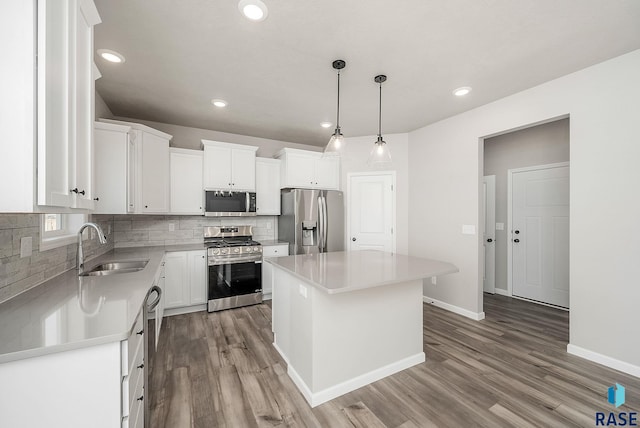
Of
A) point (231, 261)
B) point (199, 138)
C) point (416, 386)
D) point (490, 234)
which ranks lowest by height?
point (416, 386)

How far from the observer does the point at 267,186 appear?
4.16 m

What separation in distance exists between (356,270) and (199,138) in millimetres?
3363

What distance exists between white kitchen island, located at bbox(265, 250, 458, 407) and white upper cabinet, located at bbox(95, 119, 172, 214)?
5.98 ft

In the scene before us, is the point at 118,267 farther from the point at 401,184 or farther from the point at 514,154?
the point at 514,154

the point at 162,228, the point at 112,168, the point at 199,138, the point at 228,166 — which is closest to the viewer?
the point at 112,168

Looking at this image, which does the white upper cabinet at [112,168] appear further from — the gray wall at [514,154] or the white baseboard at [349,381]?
the gray wall at [514,154]

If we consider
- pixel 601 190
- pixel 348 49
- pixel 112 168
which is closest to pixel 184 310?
pixel 112 168

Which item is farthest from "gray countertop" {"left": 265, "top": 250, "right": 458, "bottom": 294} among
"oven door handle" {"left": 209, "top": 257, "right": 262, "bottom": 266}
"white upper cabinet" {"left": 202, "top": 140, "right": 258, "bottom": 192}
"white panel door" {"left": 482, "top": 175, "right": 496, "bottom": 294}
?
"white panel door" {"left": 482, "top": 175, "right": 496, "bottom": 294}

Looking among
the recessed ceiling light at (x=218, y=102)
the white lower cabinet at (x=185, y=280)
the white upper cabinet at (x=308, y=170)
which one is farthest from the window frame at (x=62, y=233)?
the white upper cabinet at (x=308, y=170)

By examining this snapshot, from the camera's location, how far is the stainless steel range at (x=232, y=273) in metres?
3.43

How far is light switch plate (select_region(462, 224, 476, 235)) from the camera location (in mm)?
3239

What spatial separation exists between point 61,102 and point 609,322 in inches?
160

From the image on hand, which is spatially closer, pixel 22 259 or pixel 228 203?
pixel 22 259

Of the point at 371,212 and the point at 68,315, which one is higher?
the point at 371,212
